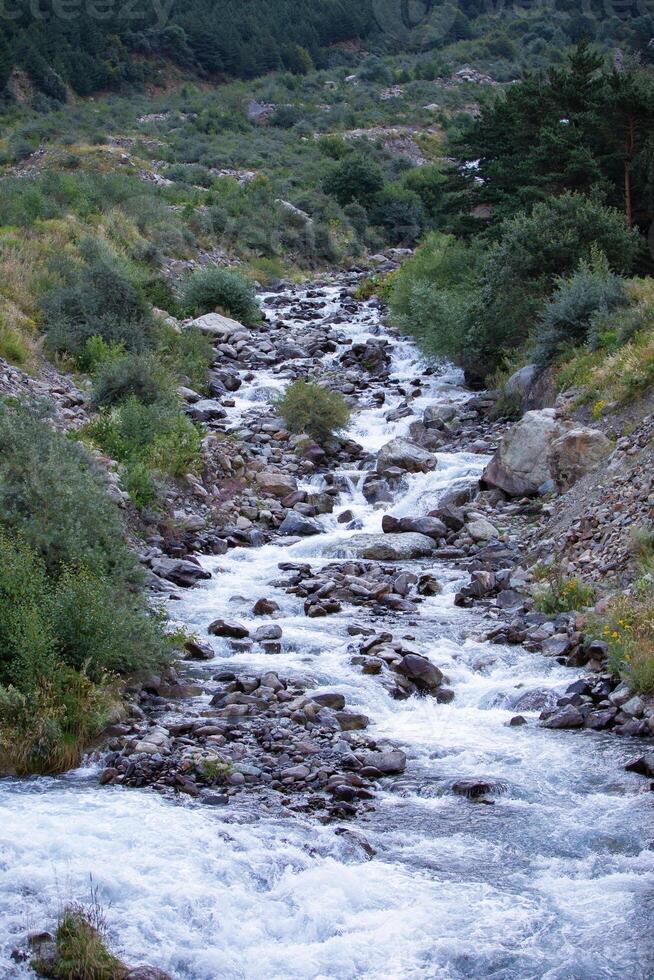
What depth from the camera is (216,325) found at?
2206cm

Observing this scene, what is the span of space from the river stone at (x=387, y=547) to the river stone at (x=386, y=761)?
16.7 ft


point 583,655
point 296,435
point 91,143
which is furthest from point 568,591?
point 91,143

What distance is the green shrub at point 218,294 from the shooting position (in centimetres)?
2306

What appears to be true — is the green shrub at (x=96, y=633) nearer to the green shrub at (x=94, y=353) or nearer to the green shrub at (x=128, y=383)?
the green shrub at (x=128, y=383)

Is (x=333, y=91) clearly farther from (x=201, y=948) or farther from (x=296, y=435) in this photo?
(x=201, y=948)

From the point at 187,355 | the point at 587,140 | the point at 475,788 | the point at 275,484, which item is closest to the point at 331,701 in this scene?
the point at 475,788

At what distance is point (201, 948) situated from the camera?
4.84 meters

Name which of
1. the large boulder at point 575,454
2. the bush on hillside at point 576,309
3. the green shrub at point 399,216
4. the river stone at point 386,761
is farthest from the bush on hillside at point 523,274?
the green shrub at point 399,216

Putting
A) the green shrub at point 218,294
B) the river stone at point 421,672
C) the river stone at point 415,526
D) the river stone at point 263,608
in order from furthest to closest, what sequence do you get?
the green shrub at point 218,294, the river stone at point 415,526, the river stone at point 263,608, the river stone at point 421,672

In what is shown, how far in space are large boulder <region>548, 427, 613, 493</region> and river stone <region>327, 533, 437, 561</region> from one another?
1.83 metres

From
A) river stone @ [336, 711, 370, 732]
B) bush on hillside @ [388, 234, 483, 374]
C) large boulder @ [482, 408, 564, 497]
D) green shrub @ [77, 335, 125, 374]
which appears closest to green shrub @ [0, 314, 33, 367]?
green shrub @ [77, 335, 125, 374]

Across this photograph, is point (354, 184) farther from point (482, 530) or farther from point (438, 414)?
point (482, 530)

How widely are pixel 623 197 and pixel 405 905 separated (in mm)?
17860

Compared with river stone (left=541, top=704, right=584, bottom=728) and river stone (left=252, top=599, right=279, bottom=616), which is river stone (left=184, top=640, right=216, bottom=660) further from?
river stone (left=541, top=704, right=584, bottom=728)
